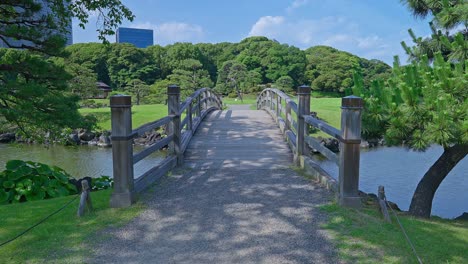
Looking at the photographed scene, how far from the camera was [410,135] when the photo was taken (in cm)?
520

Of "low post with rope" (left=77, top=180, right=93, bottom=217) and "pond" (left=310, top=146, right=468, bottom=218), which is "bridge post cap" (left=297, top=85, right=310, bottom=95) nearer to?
"low post with rope" (left=77, top=180, right=93, bottom=217)

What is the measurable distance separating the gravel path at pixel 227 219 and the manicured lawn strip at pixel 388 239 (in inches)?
6.5

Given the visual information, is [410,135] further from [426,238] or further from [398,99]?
[426,238]

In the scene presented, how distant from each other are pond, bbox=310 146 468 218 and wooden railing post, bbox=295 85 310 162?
13.4ft

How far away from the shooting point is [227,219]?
3934 millimetres

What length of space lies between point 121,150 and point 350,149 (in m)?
2.49

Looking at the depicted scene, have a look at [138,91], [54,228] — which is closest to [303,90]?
[54,228]

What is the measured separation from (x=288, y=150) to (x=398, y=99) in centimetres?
262

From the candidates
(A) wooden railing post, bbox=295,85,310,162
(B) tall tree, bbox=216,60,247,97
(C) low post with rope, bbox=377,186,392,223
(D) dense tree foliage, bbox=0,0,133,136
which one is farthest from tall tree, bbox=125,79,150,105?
(C) low post with rope, bbox=377,186,392,223

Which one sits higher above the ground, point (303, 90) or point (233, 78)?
point (233, 78)

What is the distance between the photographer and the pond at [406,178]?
10.2m

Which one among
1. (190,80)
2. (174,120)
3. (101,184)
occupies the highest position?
(190,80)

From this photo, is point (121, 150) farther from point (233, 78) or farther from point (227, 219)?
point (233, 78)

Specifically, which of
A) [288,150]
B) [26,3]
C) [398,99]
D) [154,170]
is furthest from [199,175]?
[26,3]
